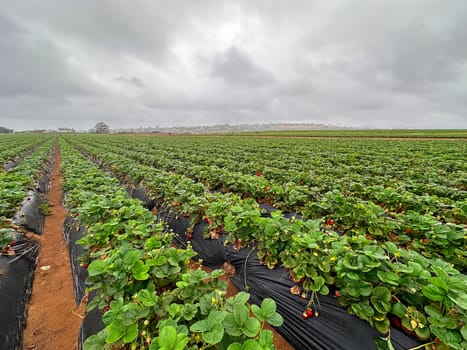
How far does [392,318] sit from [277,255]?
1139 mm

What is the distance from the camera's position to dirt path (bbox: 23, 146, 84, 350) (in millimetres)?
2266

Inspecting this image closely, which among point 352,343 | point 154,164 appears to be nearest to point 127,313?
point 352,343

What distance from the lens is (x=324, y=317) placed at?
70.5 inches

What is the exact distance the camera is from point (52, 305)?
2.73m

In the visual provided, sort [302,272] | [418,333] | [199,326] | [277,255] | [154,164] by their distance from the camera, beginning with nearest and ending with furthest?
[199,326], [418,333], [302,272], [277,255], [154,164]

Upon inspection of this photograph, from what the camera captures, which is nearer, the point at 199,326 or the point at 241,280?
the point at 199,326

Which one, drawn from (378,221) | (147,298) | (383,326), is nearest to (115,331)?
(147,298)

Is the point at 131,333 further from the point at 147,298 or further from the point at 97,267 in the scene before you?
the point at 97,267

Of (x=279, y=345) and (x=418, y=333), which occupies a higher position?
(x=418, y=333)

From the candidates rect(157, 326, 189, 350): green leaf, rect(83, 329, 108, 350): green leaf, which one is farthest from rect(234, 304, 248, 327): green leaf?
rect(83, 329, 108, 350): green leaf

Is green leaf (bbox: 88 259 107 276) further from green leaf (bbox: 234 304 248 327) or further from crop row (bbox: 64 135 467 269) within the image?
crop row (bbox: 64 135 467 269)

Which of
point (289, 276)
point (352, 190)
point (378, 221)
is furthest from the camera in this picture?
point (352, 190)

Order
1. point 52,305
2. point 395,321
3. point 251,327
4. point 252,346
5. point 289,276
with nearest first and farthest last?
point 252,346, point 251,327, point 395,321, point 289,276, point 52,305

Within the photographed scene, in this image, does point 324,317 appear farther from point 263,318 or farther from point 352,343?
point 263,318
